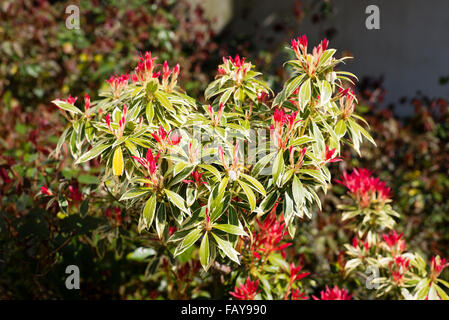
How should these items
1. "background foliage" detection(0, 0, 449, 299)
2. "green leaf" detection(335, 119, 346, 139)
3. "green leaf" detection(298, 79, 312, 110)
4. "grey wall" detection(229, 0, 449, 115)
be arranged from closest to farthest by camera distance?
"green leaf" detection(298, 79, 312, 110), "green leaf" detection(335, 119, 346, 139), "background foliage" detection(0, 0, 449, 299), "grey wall" detection(229, 0, 449, 115)

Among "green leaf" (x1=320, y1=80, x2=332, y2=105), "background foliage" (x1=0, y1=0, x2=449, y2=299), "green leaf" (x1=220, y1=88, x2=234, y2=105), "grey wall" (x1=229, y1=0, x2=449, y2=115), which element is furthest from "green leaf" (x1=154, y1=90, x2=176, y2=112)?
"grey wall" (x1=229, y1=0, x2=449, y2=115)

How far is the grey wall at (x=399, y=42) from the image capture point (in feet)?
14.6

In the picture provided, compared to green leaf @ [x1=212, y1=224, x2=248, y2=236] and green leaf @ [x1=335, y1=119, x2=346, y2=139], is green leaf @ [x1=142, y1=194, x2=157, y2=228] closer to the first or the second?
green leaf @ [x1=212, y1=224, x2=248, y2=236]

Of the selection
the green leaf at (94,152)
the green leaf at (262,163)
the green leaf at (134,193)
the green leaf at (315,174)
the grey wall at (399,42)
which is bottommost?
the green leaf at (134,193)

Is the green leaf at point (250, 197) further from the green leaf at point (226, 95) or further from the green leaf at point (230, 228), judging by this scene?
the green leaf at point (226, 95)

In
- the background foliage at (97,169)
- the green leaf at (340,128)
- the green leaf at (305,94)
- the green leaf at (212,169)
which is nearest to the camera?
the green leaf at (212,169)

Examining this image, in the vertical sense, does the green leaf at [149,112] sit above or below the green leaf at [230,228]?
above

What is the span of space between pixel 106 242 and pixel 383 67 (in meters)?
3.69

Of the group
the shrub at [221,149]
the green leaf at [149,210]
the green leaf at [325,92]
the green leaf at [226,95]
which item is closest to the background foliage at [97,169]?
the shrub at [221,149]

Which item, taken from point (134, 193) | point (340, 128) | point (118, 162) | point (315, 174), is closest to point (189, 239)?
point (134, 193)

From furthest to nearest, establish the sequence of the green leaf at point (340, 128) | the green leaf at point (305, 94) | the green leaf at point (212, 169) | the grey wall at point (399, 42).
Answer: the grey wall at point (399, 42), the green leaf at point (340, 128), the green leaf at point (305, 94), the green leaf at point (212, 169)

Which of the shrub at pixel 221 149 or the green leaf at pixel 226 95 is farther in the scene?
the green leaf at pixel 226 95

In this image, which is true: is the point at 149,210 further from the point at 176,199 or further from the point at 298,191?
the point at 298,191

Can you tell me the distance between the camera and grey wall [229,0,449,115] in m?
4.44
